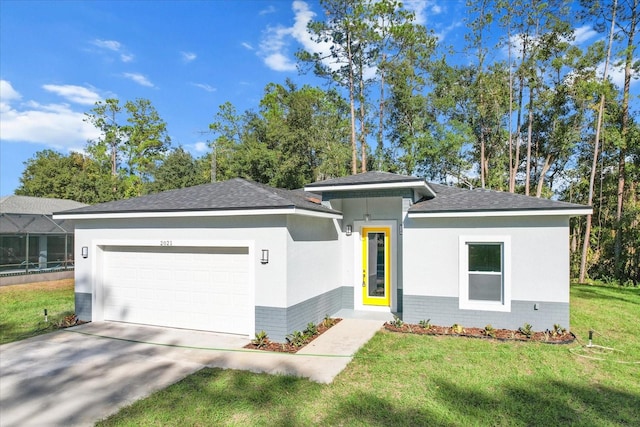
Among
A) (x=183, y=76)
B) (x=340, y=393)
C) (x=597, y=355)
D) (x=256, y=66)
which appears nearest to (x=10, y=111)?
(x=183, y=76)

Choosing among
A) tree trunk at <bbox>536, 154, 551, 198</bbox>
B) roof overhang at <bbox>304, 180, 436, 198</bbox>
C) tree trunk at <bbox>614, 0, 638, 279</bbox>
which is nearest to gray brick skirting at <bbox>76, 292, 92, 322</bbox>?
roof overhang at <bbox>304, 180, 436, 198</bbox>

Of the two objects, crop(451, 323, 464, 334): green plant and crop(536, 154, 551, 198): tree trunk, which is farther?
crop(536, 154, 551, 198): tree trunk

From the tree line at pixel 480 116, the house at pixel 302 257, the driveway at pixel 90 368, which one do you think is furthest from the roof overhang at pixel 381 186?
the tree line at pixel 480 116

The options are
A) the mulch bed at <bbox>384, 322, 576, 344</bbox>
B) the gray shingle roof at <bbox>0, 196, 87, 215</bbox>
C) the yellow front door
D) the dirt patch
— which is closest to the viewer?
the mulch bed at <bbox>384, 322, 576, 344</bbox>

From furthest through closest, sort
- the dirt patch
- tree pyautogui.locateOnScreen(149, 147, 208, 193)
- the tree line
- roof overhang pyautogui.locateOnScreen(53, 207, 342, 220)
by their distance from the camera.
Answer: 1. tree pyautogui.locateOnScreen(149, 147, 208, 193)
2. the tree line
3. the dirt patch
4. roof overhang pyautogui.locateOnScreen(53, 207, 342, 220)

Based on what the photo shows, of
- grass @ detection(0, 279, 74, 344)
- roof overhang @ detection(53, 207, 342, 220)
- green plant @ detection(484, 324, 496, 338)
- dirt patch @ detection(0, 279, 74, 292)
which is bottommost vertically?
dirt patch @ detection(0, 279, 74, 292)

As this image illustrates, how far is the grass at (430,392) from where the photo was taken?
4566 mm

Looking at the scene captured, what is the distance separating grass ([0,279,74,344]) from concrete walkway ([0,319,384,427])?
0.91 meters

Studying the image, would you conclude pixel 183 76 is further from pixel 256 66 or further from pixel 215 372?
pixel 215 372

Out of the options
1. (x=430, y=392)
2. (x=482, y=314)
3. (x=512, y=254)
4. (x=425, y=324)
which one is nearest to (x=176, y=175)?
(x=425, y=324)

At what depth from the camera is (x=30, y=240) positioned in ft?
58.7

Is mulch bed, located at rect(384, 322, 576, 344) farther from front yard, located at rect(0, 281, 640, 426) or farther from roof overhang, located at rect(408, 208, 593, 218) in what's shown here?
roof overhang, located at rect(408, 208, 593, 218)

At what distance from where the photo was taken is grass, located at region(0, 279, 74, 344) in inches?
345

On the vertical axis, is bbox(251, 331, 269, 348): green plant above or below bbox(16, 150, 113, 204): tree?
below
